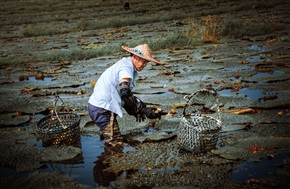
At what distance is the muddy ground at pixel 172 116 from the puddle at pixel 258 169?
2 centimetres

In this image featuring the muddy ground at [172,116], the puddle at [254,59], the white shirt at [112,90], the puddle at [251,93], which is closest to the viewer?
the muddy ground at [172,116]

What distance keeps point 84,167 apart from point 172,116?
1830 millimetres

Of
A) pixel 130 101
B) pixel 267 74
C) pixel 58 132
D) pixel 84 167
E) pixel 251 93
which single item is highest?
pixel 130 101

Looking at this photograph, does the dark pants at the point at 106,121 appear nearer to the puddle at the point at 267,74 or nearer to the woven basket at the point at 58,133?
the woven basket at the point at 58,133

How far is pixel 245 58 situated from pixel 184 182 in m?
6.32

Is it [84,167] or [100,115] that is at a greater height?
[100,115]

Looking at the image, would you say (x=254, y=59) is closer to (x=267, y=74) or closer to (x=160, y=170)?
(x=267, y=74)

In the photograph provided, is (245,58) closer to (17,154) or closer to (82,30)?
(17,154)

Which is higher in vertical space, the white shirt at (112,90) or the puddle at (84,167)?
the white shirt at (112,90)

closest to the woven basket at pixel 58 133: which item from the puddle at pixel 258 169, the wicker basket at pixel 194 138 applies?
the wicker basket at pixel 194 138

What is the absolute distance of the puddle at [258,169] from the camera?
310 cm

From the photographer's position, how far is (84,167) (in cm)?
353

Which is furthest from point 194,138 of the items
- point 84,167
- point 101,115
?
point 84,167

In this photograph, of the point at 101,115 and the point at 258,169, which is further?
the point at 101,115
